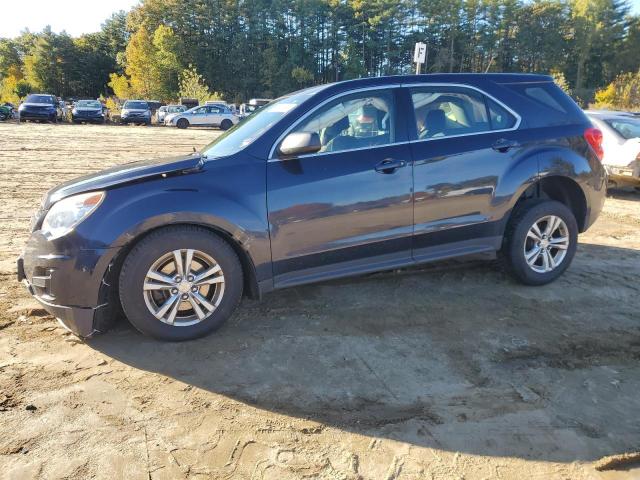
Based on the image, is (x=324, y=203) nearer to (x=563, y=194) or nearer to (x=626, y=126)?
(x=563, y=194)

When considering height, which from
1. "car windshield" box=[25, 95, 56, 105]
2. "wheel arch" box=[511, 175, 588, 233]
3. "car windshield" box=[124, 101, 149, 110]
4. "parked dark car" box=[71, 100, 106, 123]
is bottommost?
"wheel arch" box=[511, 175, 588, 233]

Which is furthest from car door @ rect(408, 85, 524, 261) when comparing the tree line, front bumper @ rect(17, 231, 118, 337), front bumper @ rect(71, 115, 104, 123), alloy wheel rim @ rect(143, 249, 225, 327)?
the tree line

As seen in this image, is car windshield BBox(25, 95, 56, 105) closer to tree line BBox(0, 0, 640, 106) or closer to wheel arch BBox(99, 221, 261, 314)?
wheel arch BBox(99, 221, 261, 314)

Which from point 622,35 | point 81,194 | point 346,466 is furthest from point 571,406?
point 622,35

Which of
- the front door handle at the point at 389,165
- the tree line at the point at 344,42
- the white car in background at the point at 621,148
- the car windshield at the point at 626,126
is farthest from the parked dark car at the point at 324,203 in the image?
the tree line at the point at 344,42

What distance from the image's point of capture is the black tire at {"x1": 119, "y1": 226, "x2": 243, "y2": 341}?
3250 mm

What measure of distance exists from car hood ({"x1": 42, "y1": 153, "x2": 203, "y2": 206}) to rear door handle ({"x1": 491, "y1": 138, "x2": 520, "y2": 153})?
242 centimetres

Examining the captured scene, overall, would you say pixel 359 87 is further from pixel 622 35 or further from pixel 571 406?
pixel 622 35

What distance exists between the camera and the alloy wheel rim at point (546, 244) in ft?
14.7

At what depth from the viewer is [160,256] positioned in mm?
3297

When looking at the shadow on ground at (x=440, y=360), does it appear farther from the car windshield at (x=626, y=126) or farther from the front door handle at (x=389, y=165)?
the car windshield at (x=626, y=126)

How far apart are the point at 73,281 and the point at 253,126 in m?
1.80

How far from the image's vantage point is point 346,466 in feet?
7.61

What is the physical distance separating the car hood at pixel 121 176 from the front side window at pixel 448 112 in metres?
1.80
